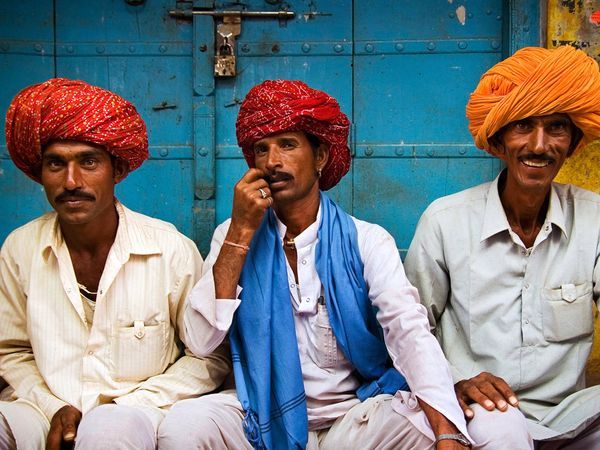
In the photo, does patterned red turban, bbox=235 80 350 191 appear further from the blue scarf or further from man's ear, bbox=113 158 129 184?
man's ear, bbox=113 158 129 184

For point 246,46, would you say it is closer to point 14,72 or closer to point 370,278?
point 14,72

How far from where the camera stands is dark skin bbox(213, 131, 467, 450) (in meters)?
2.86

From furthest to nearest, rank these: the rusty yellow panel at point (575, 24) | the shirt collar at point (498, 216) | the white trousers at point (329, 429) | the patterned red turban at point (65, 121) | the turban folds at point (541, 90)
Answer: the rusty yellow panel at point (575, 24) → the shirt collar at point (498, 216) → the turban folds at point (541, 90) → the patterned red turban at point (65, 121) → the white trousers at point (329, 429)

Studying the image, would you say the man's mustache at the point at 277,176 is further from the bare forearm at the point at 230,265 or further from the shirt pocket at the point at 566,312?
the shirt pocket at the point at 566,312

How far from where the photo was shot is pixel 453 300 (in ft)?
10.6

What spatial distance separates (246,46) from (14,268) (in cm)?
166

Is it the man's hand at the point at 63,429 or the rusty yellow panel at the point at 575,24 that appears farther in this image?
the rusty yellow panel at the point at 575,24

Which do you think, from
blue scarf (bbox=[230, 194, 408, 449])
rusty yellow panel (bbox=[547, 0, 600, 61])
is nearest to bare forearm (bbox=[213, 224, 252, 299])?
blue scarf (bbox=[230, 194, 408, 449])

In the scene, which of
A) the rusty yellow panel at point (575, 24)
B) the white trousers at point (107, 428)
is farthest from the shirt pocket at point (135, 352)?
the rusty yellow panel at point (575, 24)

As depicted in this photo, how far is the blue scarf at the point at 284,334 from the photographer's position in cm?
289

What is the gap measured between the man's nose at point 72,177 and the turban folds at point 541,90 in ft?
4.86

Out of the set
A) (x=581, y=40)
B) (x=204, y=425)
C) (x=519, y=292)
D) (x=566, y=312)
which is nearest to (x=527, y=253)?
(x=519, y=292)

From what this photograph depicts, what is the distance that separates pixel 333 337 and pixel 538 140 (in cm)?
103

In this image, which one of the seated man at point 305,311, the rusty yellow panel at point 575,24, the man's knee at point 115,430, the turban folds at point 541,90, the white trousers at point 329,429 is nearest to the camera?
the man's knee at point 115,430
